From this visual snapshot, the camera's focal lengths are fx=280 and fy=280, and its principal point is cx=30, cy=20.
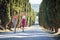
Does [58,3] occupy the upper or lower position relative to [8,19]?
upper

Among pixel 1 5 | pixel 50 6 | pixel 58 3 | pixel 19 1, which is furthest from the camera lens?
pixel 19 1

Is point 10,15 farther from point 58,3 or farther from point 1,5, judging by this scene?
point 58,3

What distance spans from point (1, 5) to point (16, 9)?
7001 mm

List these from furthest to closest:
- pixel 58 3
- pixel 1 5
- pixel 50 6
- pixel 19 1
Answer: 1. pixel 19 1
2. pixel 1 5
3. pixel 50 6
4. pixel 58 3

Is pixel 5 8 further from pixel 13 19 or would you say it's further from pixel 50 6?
pixel 50 6

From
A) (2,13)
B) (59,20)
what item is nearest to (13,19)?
(2,13)

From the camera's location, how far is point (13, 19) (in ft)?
170

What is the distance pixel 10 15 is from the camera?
164 ft

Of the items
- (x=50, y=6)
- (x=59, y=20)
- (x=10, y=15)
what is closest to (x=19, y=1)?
Result: (x=10, y=15)

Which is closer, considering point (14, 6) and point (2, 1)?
point (2, 1)

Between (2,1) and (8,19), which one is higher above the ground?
(2,1)

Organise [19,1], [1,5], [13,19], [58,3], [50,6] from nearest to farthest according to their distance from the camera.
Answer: [58,3] < [50,6] < [1,5] < [13,19] < [19,1]

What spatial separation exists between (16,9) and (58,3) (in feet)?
66.9

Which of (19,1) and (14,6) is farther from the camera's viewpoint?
(19,1)
